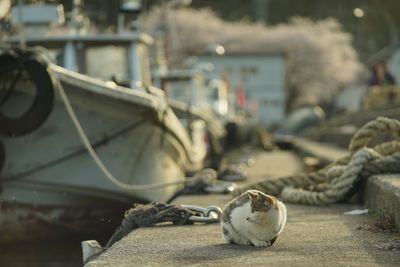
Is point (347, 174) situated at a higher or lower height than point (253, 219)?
lower

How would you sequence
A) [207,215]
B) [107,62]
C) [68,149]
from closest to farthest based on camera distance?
[207,215] → [68,149] → [107,62]

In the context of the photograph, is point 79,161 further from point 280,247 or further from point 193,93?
point 193,93

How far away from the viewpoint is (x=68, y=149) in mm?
11086

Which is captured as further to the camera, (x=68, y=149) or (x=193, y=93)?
(x=193, y=93)

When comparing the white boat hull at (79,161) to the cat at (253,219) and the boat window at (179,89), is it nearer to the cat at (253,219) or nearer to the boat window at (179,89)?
the cat at (253,219)

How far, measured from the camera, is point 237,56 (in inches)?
3049

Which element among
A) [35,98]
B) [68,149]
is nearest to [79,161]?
[68,149]

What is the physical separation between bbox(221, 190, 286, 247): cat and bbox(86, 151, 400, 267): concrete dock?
0.22 ft

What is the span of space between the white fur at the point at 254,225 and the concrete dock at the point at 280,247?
0.07 meters

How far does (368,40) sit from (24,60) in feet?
313

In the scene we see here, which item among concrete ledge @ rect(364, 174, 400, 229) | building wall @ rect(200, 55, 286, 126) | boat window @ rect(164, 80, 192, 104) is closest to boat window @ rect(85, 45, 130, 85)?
concrete ledge @ rect(364, 174, 400, 229)

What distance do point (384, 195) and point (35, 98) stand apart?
13.6 feet

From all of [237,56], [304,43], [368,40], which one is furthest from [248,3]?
[237,56]

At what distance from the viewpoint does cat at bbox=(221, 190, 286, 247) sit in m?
5.95
